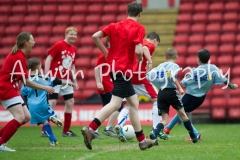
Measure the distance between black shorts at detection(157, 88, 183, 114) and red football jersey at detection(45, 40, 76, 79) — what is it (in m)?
2.72

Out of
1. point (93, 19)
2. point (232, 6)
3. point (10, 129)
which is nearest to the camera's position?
point (10, 129)

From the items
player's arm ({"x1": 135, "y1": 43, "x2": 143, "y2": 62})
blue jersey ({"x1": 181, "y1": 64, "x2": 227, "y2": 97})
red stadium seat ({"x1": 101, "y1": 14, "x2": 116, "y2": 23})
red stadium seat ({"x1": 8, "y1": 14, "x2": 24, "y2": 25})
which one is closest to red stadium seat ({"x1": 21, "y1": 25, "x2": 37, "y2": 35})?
red stadium seat ({"x1": 8, "y1": 14, "x2": 24, "y2": 25})

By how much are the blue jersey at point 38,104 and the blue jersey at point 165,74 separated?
1714 mm

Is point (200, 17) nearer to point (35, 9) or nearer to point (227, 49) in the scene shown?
point (227, 49)

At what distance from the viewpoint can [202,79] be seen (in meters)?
8.27

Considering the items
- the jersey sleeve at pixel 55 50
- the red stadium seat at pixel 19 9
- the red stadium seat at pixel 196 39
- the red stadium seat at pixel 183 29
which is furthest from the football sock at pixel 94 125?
the red stadium seat at pixel 19 9

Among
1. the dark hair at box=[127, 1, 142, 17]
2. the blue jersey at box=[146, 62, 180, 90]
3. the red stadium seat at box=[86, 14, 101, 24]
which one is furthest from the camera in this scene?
the red stadium seat at box=[86, 14, 101, 24]

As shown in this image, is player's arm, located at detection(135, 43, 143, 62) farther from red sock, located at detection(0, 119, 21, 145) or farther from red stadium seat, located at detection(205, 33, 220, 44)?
red stadium seat, located at detection(205, 33, 220, 44)

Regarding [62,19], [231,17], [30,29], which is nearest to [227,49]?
[231,17]

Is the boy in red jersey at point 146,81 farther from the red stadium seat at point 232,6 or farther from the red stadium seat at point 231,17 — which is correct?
the red stadium seat at point 232,6

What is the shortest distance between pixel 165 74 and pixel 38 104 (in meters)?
2.05

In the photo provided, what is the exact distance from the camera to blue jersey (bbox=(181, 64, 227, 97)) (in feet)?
27.0

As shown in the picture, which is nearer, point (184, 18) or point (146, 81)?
point (146, 81)

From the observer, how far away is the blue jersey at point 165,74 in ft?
25.2
